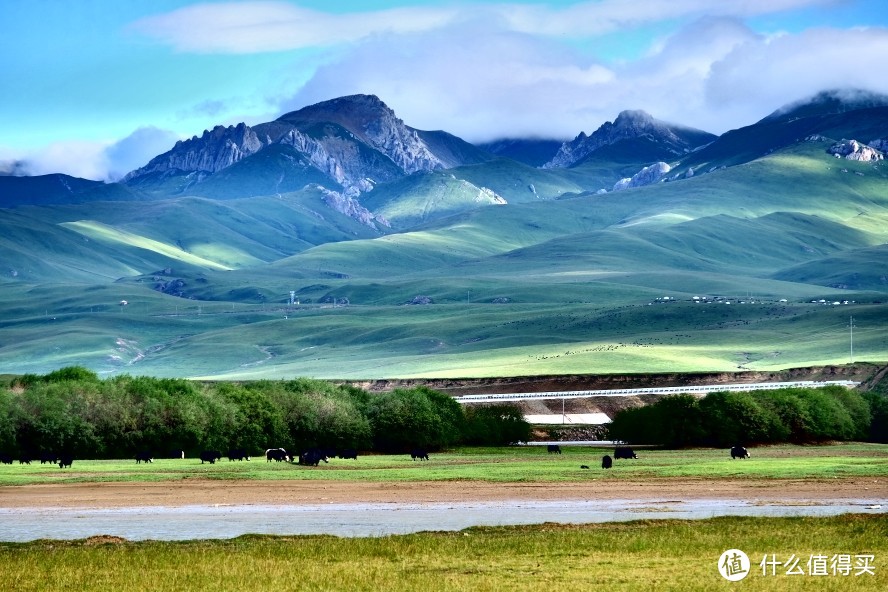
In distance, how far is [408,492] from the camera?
234 ft

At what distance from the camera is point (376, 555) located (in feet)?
153

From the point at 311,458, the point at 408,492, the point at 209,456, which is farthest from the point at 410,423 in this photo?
the point at 408,492

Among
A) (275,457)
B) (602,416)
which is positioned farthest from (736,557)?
(602,416)

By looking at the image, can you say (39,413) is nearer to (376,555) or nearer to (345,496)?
(345,496)

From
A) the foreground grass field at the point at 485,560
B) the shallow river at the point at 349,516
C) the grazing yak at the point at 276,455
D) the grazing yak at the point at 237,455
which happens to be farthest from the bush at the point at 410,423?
the foreground grass field at the point at 485,560

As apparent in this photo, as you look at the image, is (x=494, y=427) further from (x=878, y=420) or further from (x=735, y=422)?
(x=878, y=420)

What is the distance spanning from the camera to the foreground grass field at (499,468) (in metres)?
78.3

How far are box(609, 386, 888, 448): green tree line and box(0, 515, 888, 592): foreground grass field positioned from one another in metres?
67.2

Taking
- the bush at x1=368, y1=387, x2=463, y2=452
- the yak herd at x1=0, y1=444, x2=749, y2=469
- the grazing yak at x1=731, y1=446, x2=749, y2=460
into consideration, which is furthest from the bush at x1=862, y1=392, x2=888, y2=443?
the grazing yak at x1=731, y1=446, x2=749, y2=460

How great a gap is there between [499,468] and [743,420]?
3815 cm

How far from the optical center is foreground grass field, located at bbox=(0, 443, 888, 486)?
Result: 7831 centimetres

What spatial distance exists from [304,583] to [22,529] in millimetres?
17481

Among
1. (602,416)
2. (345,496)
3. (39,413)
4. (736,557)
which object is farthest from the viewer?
(602,416)

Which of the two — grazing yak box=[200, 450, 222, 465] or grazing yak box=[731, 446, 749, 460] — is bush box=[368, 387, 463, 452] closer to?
grazing yak box=[200, 450, 222, 465]
